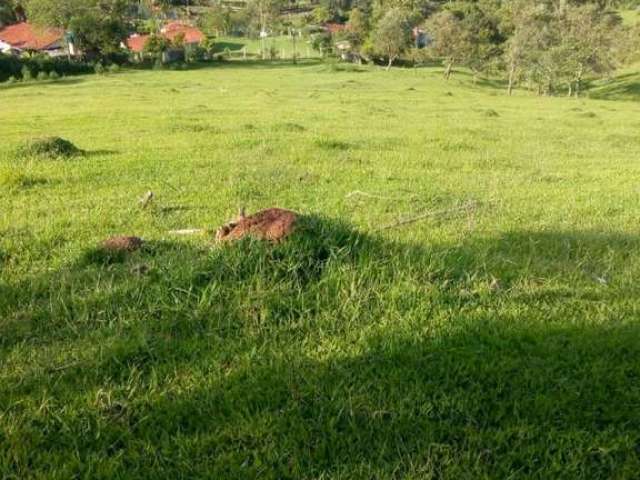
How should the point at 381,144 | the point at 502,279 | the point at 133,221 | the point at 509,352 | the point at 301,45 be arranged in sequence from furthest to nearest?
the point at 301,45 → the point at 381,144 → the point at 133,221 → the point at 502,279 → the point at 509,352

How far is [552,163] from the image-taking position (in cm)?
1420

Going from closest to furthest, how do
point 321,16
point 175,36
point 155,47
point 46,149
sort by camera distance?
point 46,149 → point 155,47 → point 175,36 → point 321,16

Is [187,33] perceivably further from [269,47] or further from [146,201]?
[146,201]

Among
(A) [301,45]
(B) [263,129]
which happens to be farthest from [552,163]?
(A) [301,45]

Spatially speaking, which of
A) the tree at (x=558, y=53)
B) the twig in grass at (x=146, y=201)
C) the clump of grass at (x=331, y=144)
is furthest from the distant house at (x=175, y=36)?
the twig in grass at (x=146, y=201)

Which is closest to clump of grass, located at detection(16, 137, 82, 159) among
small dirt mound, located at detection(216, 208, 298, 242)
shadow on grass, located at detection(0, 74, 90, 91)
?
small dirt mound, located at detection(216, 208, 298, 242)

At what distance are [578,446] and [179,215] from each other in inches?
229

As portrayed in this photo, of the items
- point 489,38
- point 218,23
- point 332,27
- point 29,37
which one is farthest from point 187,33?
point 489,38

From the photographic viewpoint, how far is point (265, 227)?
15.8ft

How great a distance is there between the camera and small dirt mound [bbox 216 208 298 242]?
4680 millimetres

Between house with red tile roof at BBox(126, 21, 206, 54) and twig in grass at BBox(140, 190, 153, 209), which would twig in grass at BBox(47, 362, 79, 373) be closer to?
twig in grass at BBox(140, 190, 153, 209)

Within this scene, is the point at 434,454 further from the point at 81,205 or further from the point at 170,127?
the point at 170,127

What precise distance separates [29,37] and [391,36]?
4715cm

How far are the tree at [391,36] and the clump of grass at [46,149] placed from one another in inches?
2398
